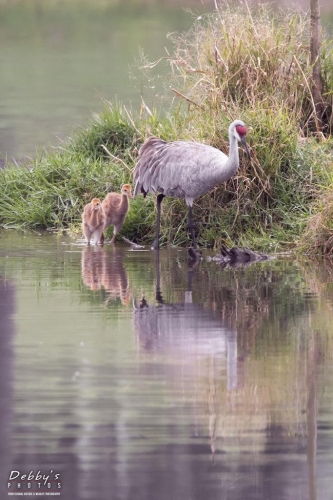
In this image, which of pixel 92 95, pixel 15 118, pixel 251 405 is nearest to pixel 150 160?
pixel 251 405

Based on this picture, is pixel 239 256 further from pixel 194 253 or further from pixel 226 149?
pixel 226 149

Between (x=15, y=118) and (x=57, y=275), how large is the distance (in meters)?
14.8

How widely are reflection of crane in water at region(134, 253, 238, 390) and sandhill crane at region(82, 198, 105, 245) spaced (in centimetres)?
309

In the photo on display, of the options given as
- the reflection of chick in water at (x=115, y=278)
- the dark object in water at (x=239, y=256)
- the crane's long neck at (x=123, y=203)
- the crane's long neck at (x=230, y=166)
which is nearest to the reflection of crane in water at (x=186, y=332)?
the reflection of chick in water at (x=115, y=278)

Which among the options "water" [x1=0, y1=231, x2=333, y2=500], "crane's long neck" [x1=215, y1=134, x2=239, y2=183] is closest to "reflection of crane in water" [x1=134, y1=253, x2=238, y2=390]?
"water" [x1=0, y1=231, x2=333, y2=500]

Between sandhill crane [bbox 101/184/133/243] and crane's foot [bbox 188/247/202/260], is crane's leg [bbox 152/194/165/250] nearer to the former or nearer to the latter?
sandhill crane [bbox 101/184/133/243]

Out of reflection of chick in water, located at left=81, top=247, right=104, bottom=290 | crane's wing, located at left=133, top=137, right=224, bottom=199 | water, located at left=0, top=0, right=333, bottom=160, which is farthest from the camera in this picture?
water, located at left=0, top=0, right=333, bottom=160

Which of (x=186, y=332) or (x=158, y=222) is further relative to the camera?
(x=158, y=222)

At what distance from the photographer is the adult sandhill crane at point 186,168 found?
37.0 ft

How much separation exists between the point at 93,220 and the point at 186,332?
174 inches

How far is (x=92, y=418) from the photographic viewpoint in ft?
19.7

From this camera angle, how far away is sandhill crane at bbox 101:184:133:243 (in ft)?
39.5

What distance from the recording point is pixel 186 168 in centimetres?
1139

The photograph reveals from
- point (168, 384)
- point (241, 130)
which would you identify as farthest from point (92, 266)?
point (168, 384)
